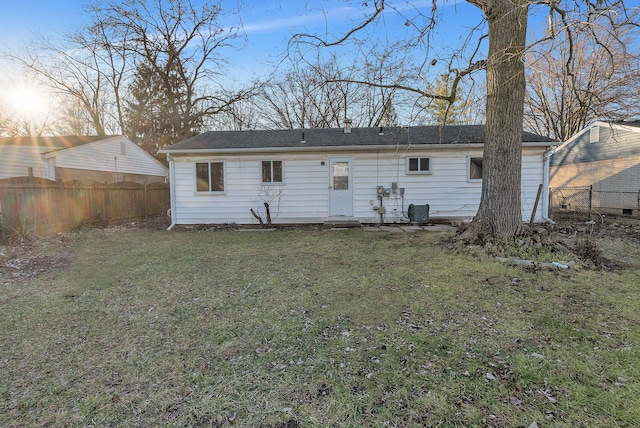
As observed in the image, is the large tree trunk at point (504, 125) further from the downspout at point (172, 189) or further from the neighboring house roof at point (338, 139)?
the downspout at point (172, 189)

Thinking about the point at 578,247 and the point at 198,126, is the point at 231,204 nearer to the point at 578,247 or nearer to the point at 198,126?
the point at 578,247

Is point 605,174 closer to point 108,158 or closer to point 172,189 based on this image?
point 172,189

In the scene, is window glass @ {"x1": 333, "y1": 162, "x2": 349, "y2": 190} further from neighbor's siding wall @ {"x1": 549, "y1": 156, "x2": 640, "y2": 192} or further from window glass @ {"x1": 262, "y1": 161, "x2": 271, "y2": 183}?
neighbor's siding wall @ {"x1": 549, "y1": 156, "x2": 640, "y2": 192}

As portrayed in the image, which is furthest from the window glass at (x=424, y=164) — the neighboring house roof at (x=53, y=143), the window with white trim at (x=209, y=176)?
the neighboring house roof at (x=53, y=143)

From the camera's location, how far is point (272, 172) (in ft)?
32.8

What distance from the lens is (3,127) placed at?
23422mm

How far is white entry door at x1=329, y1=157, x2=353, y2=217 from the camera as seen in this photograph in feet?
32.5

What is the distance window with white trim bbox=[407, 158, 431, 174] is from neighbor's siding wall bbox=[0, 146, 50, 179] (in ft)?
52.3

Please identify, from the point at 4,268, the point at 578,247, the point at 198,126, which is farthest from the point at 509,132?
the point at 198,126

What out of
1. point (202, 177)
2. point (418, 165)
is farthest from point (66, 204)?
point (418, 165)

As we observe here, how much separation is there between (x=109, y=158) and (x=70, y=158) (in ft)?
7.11

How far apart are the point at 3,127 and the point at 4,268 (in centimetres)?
2737

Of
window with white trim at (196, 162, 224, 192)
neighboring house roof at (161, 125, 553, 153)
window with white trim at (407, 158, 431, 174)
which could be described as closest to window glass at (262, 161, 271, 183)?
neighboring house roof at (161, 125, 553, 153)

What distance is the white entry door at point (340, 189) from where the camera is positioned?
991cm
